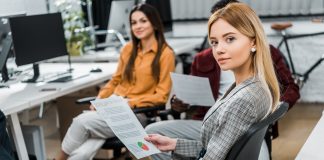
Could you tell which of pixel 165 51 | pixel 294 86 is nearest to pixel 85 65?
pixel 165 51

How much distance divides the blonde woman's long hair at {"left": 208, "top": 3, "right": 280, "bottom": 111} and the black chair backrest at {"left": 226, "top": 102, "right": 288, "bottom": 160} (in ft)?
0.49

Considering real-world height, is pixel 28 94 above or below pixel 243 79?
below

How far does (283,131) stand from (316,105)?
1.07 m

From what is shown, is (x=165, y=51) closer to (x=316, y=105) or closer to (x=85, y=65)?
(x=85, y=65)

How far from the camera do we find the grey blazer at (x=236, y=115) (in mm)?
1336

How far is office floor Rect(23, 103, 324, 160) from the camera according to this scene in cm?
340

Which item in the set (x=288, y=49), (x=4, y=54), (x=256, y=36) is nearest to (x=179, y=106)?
(x=256, y=36)

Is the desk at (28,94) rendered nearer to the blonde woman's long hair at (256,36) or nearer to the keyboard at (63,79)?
the keyboard at (63,79)

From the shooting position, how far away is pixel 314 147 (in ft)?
4.66

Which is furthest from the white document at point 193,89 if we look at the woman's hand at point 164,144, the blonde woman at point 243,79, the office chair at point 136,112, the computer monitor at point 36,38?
the computer monitor at point 36,38

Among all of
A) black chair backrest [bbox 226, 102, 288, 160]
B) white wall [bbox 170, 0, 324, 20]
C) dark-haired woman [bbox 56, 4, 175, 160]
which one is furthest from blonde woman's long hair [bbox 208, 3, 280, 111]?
white wall [bbox 170, 0, 324, 20]

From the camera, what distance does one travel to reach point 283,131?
3.89 m

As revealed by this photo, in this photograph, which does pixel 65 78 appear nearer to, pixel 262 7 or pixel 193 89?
pixel 193 89

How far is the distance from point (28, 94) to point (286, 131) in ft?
7.92
